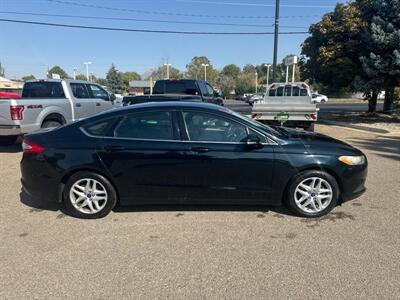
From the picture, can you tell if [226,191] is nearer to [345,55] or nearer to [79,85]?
[79,85]

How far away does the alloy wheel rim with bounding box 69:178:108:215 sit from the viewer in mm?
4172

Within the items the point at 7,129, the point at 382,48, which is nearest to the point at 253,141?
the point at 7,129

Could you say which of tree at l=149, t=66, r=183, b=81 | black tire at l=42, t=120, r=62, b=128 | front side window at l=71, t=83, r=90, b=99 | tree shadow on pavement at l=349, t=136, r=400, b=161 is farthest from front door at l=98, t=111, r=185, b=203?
tree at l=149, t=66, r=183, b=81

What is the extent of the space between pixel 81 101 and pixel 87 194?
5895 millimetres

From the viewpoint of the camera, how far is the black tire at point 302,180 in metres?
4.13

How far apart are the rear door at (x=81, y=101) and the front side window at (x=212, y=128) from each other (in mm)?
6008

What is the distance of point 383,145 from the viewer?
9383 mm

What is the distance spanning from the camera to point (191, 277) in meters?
2.94

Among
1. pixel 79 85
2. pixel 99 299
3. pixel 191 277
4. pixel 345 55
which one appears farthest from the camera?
pixel 345 55

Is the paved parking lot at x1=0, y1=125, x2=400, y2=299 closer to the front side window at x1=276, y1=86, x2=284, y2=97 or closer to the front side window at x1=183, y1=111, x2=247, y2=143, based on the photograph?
the front side window at x1=183, y1=111, x2=247, y2=143

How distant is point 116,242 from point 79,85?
24.0ft

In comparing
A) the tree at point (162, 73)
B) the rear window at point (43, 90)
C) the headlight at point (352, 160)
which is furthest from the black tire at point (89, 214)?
the tree at point (162, 73)

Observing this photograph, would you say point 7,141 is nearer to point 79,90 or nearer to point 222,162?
point 79,90

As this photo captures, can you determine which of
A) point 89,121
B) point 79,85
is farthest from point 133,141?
point 79,85
